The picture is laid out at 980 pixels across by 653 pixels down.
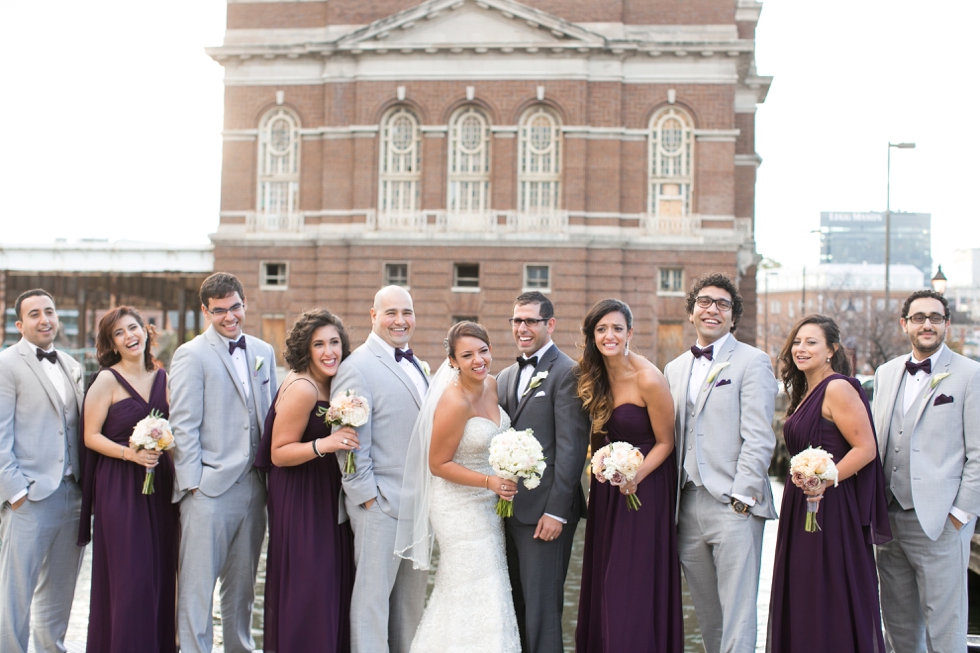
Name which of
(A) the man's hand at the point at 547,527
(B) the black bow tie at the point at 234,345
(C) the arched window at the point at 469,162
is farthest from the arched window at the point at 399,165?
(A) the man's hand at the point at 547,527

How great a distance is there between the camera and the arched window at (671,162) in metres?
33.4

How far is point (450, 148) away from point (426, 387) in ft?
92.7

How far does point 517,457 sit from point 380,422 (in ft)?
4.16

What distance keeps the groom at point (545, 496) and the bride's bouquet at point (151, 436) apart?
2.50 m

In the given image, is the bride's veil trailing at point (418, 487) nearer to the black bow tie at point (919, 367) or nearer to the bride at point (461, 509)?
the bride at point (461, 509)

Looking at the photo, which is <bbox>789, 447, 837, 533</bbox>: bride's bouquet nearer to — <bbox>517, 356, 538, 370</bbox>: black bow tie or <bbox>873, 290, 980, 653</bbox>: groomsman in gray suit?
<bbox>873, 290, 980, 653</bbox>: groomsman in gray suit

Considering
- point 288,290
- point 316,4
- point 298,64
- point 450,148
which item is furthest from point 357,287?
point 316,4

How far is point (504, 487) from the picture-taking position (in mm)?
5652

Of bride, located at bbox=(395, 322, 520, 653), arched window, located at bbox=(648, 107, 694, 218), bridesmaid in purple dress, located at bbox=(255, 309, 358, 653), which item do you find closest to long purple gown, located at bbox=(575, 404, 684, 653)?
bride, located at bbox=(395, 322, 520, 653)

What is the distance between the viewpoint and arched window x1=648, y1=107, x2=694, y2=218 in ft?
110

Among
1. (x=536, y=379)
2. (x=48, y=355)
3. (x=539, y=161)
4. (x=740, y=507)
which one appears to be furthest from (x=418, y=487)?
(x=539, y=161)

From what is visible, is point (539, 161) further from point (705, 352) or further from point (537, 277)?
point (705, 352)

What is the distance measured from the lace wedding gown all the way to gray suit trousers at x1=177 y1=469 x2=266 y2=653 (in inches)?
59.0

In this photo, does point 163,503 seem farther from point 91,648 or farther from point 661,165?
point 661,165
